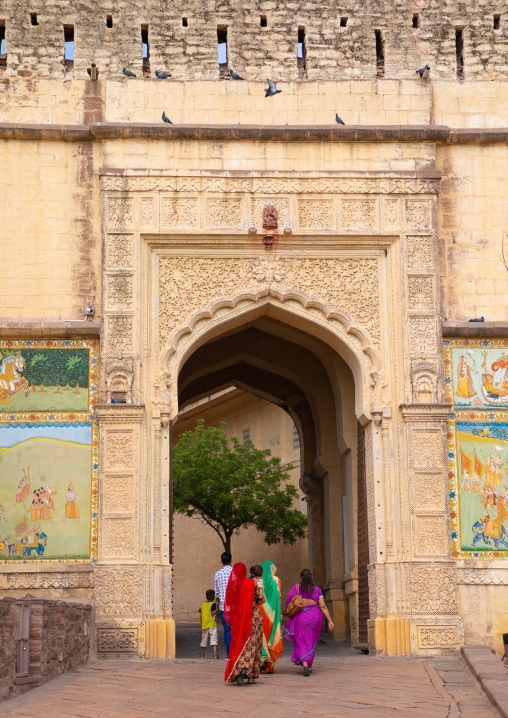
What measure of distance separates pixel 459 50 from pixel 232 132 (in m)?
3.06

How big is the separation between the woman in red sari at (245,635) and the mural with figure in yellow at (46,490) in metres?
2.97

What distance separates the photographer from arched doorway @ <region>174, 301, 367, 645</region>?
43.5 ft

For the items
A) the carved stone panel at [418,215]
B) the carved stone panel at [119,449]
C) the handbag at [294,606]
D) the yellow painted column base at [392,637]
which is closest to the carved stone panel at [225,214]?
the carved stone panel at [418,215]

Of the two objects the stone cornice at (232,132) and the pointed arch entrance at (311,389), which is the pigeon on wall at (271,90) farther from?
the pointed arch entrance at (311,389)

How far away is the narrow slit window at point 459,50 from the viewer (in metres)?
12.5

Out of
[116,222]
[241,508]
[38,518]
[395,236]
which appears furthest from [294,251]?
[241,508]

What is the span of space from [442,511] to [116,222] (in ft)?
15.9

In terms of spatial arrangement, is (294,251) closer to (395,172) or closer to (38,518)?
(395,172)

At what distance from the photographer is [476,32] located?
1249 cm

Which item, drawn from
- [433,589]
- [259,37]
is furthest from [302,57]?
[433,589]

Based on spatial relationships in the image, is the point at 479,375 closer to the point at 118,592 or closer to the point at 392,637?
the point at 392,637

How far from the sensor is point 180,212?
38.6 feet

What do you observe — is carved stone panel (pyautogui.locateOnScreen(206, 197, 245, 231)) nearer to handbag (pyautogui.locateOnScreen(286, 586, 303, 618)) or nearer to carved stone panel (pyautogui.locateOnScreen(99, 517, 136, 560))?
carved stone panel (pyautogui.locateOnScreen(99, 517, 136, 560))

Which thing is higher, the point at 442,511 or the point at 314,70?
the point at 314,70
